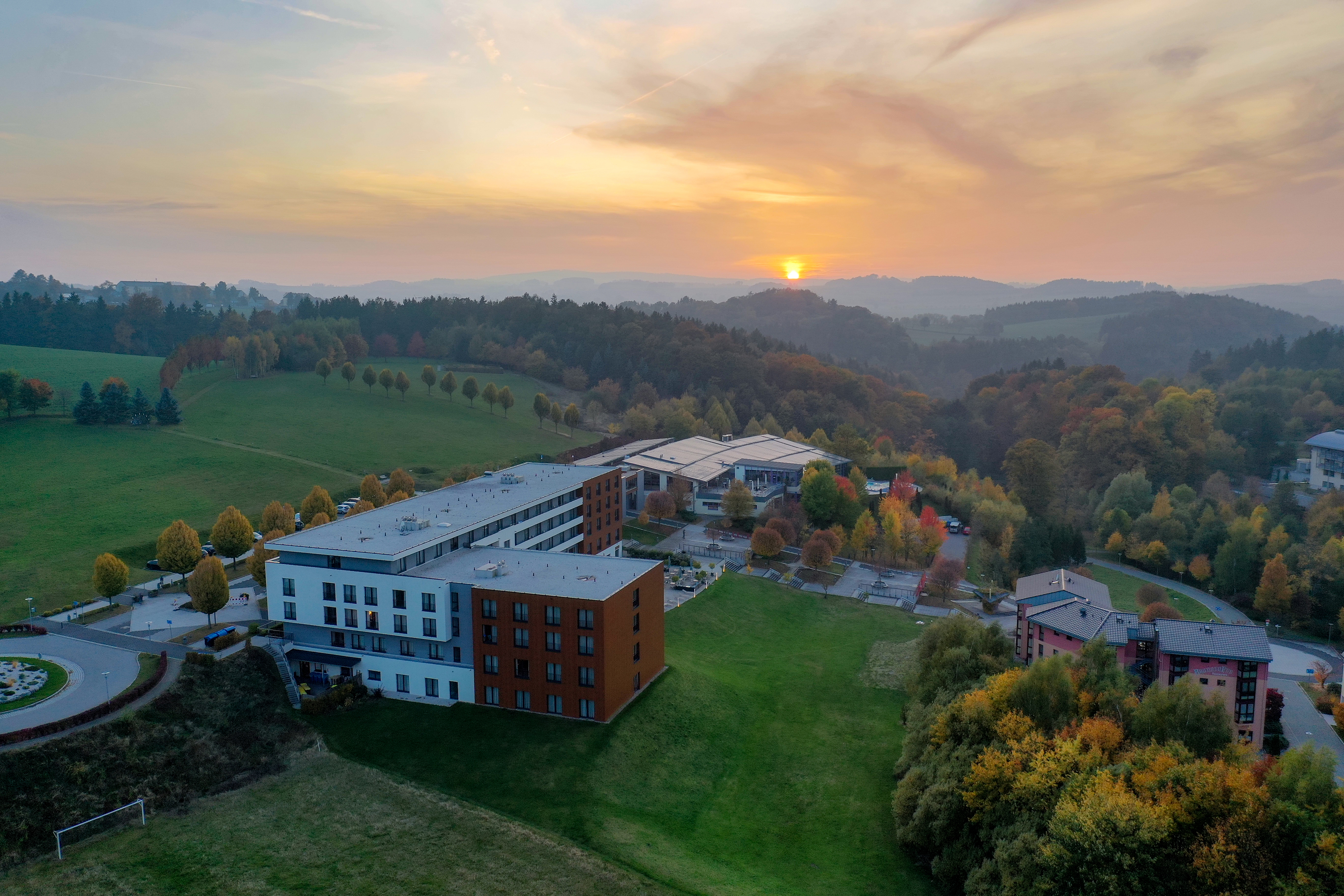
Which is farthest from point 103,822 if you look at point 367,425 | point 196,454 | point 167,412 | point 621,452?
point 367,425

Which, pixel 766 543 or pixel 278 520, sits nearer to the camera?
pixel 278 520

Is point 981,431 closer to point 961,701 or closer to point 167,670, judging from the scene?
point 961,701

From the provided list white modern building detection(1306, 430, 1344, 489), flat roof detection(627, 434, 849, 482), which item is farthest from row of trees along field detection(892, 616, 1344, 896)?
white modern building detection(1306, 430, 1344, 489)

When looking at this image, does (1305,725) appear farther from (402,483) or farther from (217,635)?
(402,483)

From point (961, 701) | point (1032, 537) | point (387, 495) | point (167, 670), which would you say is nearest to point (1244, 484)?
point (1032, 537)

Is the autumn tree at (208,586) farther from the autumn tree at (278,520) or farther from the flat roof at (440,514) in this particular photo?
the autumn tree at (278,520)
